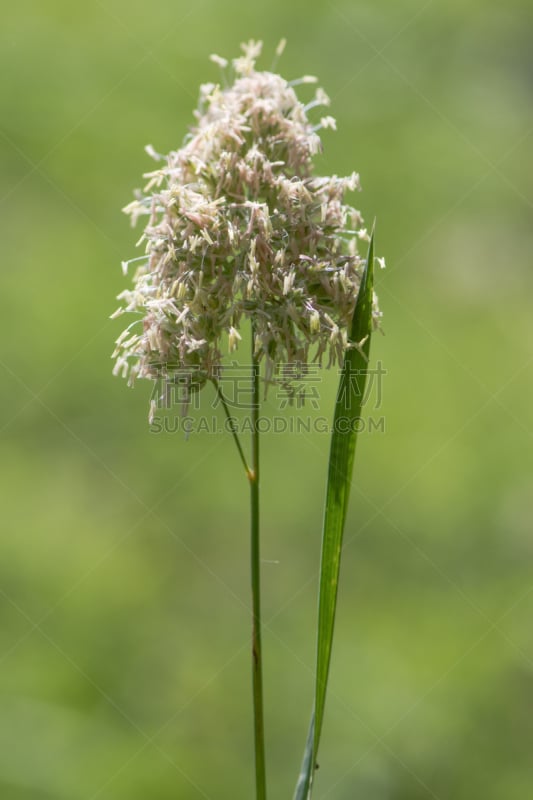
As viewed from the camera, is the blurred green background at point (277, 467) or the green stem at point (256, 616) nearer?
the green stem at point (256, 616)

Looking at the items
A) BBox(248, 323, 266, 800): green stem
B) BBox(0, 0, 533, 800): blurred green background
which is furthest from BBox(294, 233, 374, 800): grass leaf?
BBox(0, 0, 533, 800): blurred green background

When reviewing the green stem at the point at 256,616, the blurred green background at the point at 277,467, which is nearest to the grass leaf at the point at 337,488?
the green stem at the point at 256,616

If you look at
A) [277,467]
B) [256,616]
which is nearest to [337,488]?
[256,616]

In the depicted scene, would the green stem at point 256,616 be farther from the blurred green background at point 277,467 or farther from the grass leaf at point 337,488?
the blurred green background at point 277,467

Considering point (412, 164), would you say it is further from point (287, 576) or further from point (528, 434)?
point (287, 576)

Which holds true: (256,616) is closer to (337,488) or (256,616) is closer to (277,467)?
(337,488)
